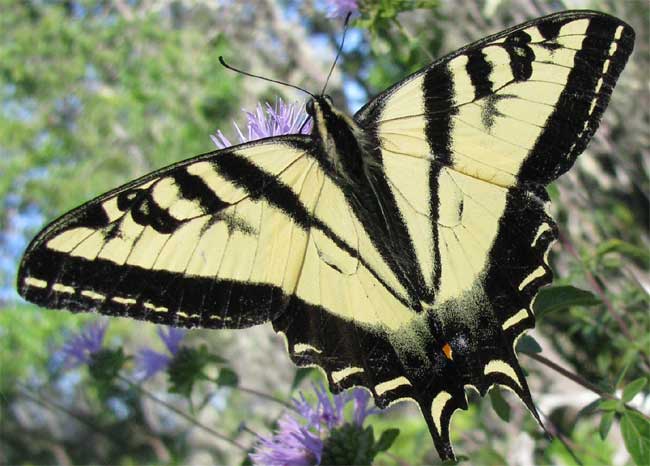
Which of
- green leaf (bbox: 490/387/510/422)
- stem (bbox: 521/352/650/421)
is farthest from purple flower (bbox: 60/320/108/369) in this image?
stem (bbox: 521/352/650/421)

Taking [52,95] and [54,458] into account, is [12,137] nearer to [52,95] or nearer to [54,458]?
[52,95]

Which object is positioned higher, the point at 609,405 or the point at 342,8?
the point at 342,8

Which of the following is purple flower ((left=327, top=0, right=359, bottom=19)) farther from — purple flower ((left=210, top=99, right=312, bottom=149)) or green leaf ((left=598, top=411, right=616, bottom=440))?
green leaf ((left=598, top=411, right=616, bottom=440))

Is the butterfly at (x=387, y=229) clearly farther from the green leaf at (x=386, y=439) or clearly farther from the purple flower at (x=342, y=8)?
the purple flower at (x=342, y=8)

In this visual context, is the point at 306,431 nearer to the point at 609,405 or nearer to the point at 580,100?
the point at 609,405

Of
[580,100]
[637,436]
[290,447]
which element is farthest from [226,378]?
[580,100]

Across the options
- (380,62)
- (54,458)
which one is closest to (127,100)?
(380,62)
